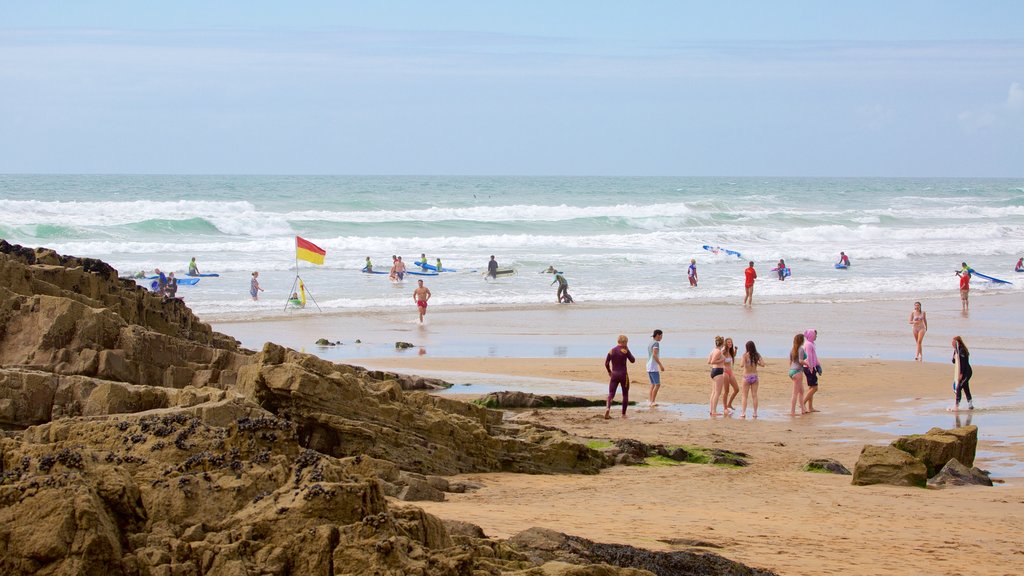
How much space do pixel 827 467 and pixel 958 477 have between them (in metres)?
1.29

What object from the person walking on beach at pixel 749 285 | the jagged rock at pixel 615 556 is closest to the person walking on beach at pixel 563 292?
the person walking on beach at pixel 749 285

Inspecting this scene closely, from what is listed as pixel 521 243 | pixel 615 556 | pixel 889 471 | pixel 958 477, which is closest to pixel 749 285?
pixel 958 477

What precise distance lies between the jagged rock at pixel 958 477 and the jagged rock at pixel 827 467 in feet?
2.97

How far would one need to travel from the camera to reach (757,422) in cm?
1502

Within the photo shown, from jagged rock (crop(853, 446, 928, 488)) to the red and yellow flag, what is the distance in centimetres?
2107

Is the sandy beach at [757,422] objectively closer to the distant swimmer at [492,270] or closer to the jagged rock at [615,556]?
the jagged rock at [615,556]

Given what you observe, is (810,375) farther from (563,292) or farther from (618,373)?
(563,292)

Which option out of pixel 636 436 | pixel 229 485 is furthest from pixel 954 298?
pixel 229 485

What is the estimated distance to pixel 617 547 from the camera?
22.2 ft

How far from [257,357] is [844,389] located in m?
10.7

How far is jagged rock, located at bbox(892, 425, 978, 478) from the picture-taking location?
11273 mm

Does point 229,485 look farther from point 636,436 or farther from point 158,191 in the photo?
point 158,191

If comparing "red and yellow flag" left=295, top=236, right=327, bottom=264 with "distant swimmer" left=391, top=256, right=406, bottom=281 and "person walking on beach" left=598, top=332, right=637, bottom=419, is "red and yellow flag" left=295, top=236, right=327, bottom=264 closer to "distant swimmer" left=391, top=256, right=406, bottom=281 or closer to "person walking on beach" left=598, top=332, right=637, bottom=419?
"distant swimmer" left=391, top=256, right=406, bottom=281

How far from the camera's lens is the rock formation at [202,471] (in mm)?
5059
